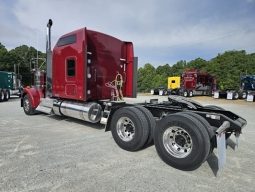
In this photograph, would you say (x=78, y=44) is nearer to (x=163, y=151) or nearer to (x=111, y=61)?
(x=111, y=61)

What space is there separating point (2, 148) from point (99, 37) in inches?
162

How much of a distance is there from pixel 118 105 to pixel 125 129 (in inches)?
31.3

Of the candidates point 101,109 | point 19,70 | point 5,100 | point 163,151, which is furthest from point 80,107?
point 19,70

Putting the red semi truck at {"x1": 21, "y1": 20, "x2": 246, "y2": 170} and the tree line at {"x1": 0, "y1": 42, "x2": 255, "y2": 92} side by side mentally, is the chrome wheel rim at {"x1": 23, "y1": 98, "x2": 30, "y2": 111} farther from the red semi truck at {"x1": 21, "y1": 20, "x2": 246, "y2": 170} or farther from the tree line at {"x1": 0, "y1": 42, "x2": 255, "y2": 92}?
the tree line at {"x1": 0, "y1": 42, "x2": 255, "y2": 92}

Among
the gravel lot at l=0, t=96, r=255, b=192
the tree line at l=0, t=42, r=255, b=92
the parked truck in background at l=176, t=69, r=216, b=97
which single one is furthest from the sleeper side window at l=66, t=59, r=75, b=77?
the tree line at l=0, t=42, r=255, b=92

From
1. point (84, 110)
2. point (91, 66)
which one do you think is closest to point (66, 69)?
point (91, 66)

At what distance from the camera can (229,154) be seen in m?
5.32

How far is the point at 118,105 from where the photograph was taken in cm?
629

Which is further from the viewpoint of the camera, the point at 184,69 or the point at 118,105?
the point at 184,69

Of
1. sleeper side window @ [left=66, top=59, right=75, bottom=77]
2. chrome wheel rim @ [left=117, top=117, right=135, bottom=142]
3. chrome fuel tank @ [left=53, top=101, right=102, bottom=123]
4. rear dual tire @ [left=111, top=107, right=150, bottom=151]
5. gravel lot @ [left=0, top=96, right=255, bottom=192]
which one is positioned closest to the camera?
gravel lot @ [left=0, top=96, right=255, bottom=192]

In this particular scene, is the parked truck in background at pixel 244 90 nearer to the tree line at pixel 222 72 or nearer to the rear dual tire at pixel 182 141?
the tree line at pixel 222 72

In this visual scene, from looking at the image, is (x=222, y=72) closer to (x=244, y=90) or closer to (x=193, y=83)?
(x=244, y=90)

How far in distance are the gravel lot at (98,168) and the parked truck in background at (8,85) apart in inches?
551

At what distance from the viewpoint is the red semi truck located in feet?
14.2
